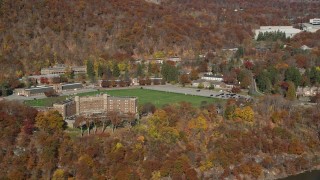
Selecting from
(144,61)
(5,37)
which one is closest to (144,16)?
(144,61)

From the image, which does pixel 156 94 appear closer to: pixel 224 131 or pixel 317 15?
pixel 224 131

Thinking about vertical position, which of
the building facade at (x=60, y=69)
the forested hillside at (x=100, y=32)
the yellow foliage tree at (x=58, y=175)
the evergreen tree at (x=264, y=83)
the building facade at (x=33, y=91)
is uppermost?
the forested hillside at (x=100, y=32)

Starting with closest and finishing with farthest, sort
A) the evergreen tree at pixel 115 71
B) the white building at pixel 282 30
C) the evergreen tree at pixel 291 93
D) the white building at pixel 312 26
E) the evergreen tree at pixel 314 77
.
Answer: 1. the evergreen tree at pixel 291 93
2. the evergreen tree at pixel 314 77
3. the evergreen tree at pixel 115 71
4. the white building at pixel 282 30
5. the white building at pixel 312 26

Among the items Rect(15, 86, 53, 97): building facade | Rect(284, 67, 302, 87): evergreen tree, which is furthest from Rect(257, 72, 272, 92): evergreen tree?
Rect(15, 86, 53, 97): building facade

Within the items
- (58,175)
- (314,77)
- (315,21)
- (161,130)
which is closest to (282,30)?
(315,21)

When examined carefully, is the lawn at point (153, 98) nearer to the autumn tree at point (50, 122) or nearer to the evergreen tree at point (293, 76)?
the autumn tree at point (50, 122)

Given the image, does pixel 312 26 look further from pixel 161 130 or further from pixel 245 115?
pixel 161 130

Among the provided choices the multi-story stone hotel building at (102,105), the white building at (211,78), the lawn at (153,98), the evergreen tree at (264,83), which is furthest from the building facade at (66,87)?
the evergreen tree at (264,83)
